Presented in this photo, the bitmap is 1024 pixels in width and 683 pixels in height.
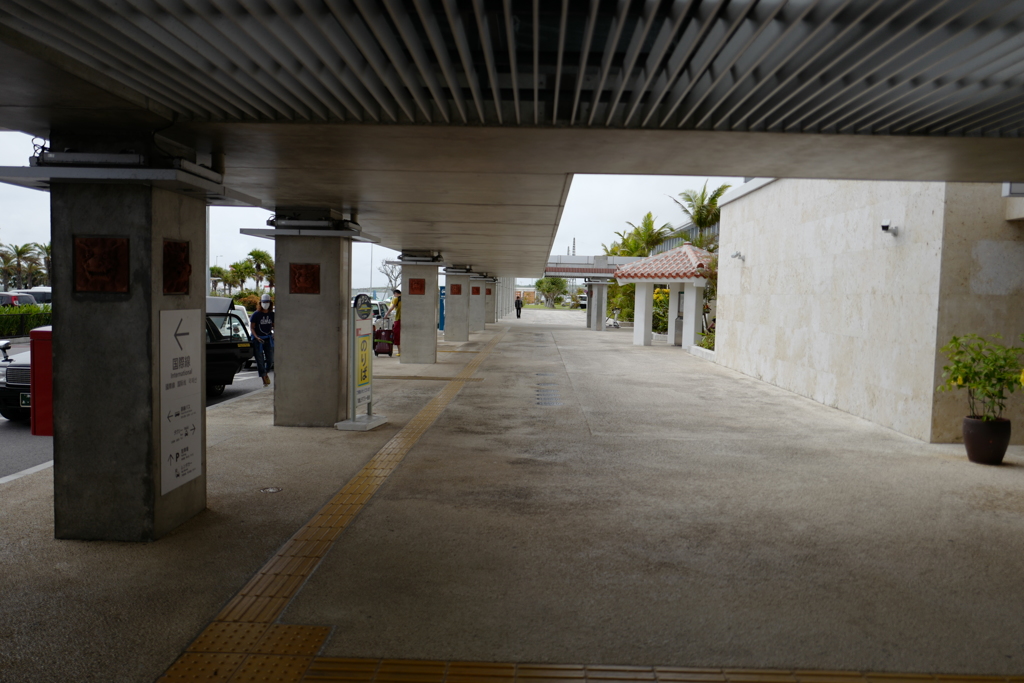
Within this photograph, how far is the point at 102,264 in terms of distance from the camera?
15.7 ft

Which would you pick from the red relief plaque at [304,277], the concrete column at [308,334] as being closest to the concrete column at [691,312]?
the concrete column at [308,334]

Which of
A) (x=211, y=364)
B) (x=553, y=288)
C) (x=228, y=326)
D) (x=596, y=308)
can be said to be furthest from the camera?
(x=553, y=288)

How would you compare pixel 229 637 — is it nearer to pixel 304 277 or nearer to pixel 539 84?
pixel 539 84

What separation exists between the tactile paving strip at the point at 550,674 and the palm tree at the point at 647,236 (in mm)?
37452

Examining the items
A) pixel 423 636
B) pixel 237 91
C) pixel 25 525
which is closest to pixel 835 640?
pixel 423 636

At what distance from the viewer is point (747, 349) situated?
1620cm

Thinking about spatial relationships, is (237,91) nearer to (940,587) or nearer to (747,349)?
(940,587)

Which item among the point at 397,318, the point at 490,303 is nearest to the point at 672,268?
the point at 397,318

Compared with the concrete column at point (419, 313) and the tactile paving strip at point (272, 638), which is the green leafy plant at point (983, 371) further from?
the concrete column at point (419, 313)

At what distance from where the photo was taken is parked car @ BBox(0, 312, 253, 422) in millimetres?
8859

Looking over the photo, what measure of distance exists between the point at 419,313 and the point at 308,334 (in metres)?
8.78

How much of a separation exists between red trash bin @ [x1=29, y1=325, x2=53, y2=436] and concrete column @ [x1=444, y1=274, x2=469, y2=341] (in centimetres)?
2013

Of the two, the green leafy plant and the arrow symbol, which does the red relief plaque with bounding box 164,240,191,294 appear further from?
the green leafy plant

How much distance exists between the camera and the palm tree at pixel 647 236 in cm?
4006
